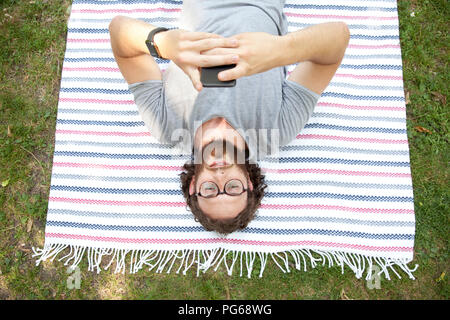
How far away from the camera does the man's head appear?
233cm

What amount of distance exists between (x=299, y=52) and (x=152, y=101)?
109 centimetres

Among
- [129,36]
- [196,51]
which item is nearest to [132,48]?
[129,36]

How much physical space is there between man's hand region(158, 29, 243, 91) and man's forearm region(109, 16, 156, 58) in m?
0.33

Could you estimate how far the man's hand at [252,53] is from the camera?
2033 mm

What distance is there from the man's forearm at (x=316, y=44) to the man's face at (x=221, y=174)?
0.64m

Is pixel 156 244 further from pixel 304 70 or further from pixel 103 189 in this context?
pixel 304 70

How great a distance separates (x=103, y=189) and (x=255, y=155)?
1.33 metres

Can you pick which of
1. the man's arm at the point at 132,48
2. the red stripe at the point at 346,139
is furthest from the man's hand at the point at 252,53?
the red stripe at the point at 346,139

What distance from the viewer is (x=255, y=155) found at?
2.66 m

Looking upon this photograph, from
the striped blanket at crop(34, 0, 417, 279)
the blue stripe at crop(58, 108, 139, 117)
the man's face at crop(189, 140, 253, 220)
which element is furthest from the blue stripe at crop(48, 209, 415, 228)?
the blue stripe at crop(58, 108, 139, 117)

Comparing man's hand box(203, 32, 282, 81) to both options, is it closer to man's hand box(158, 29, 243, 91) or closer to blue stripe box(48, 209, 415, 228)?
man's hand box(158, 29, 243, 91)

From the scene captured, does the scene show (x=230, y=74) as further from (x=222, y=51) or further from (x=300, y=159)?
(x=300, y=159)

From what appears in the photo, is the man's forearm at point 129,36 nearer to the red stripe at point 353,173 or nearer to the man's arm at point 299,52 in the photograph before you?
the man's arm at point 299,52
